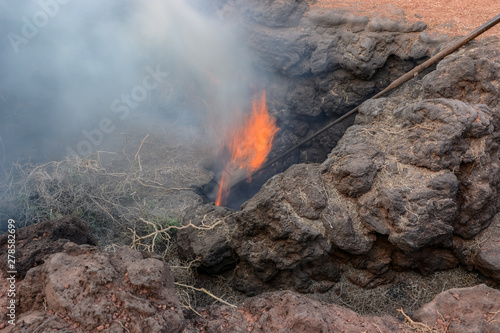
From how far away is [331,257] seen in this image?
4062 millimetres

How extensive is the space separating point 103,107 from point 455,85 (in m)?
5.29

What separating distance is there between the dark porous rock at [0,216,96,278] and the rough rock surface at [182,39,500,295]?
1.58m

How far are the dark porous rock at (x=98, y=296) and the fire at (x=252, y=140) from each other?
4.13m

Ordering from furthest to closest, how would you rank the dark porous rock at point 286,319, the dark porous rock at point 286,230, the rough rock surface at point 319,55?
the rough rock surface at point 319,55, the dark porous rock at point 286,230, the dark porous rock at point 286,319

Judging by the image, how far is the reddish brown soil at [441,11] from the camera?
5609 mm

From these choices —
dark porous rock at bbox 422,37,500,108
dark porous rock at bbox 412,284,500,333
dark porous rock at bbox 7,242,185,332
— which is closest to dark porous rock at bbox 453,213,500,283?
dark porous rock at bbox 412,284,500,333

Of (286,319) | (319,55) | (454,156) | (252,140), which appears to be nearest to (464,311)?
(286,319)

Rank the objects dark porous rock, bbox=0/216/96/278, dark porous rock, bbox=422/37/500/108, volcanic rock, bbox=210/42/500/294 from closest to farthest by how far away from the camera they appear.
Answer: dark porous rock, bbox=0/216/96/278 < volcanic rock, bbox=210/42/500/294 < dark porous rock, bbox=422/37/500/108

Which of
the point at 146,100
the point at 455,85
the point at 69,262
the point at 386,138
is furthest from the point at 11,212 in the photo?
the point at 455,85

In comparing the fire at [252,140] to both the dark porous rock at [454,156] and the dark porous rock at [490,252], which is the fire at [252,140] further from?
the dark porous rock at [490,252]

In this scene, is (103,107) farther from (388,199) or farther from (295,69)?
(388,199)

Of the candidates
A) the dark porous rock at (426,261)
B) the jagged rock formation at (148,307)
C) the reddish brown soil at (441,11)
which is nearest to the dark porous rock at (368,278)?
the dark porous rock at (426,261)

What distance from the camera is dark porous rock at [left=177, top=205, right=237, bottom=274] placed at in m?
4.27

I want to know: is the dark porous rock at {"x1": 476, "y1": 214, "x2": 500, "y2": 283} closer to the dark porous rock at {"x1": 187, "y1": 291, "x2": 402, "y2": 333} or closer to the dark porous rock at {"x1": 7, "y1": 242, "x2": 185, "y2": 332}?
the dark porous rock at {"x1": 187, "y1": 291, "x2": 402, "y2": 333}
